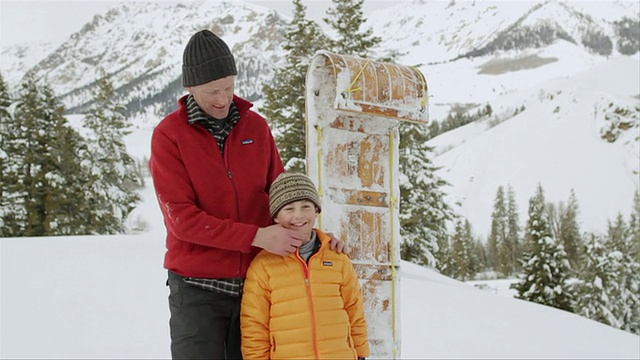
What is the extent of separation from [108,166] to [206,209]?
2331 centimetres

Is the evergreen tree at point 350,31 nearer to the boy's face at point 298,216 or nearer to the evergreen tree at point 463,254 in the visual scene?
the boy's face at point 298,216

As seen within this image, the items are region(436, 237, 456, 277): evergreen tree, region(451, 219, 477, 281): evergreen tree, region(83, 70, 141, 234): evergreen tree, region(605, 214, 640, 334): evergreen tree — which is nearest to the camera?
region(436, 237, 456, 277): evergreen tree

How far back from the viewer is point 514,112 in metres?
175

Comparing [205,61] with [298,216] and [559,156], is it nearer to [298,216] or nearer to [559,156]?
[298,216]

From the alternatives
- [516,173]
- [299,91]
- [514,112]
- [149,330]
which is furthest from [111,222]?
[514,112]

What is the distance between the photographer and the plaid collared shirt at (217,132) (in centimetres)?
233

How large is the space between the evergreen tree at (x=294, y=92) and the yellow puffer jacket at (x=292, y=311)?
1364 centimetres

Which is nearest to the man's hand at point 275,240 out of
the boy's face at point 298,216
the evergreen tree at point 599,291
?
the boy's face at point 298,216

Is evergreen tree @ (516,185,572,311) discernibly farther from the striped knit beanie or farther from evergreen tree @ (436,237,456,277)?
the striped knit beanie

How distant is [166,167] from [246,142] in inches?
13.6

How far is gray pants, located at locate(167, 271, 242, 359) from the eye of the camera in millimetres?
2301

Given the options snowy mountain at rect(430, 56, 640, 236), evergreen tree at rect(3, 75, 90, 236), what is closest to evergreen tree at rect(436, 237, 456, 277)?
evergreen tree at rect(3, 75, 90, 236)

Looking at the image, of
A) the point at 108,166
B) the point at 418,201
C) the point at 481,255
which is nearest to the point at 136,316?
the point at 418,201

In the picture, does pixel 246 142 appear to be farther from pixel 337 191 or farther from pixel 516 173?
pixel 516 173
